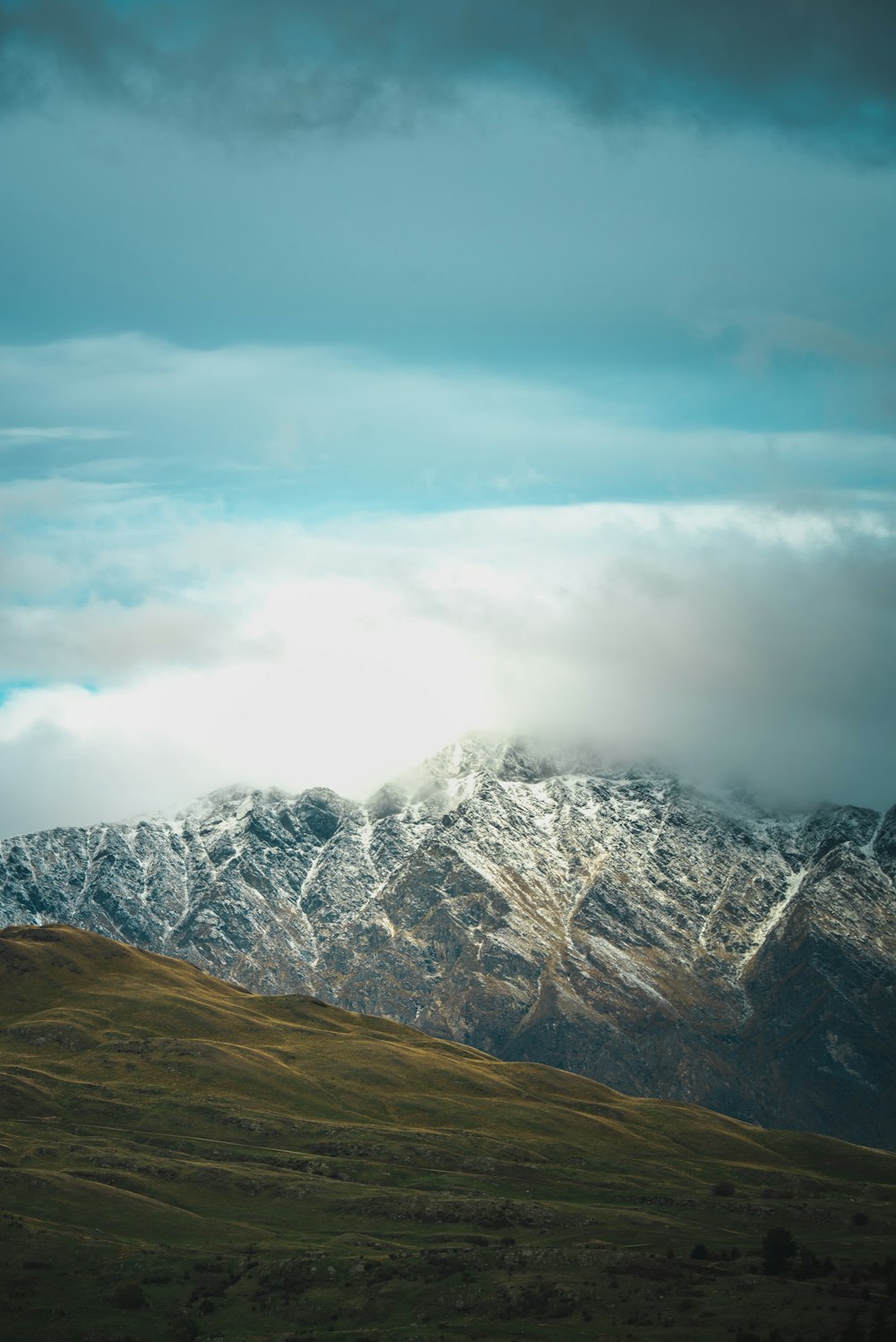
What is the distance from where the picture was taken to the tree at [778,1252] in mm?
161125

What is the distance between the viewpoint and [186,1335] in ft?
474

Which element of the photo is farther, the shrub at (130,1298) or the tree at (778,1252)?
the tree at (778,1252)

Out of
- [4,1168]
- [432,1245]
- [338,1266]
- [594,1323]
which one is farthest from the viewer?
[4,1168]

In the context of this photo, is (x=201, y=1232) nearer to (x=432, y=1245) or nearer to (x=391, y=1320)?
(x=432, y=1245)

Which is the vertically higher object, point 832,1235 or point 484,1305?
point 484,1305

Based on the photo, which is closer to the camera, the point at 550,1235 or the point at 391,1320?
the point at 391,1320

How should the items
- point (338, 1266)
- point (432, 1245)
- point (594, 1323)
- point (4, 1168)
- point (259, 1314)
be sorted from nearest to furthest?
1. point (594, 1323)
2. point (259, 1314)
3. point (338, 1266)
4. point (432, 1245)
5. point (4, 1168)

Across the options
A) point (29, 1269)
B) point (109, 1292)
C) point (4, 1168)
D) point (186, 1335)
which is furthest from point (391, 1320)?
point (4, 1168)

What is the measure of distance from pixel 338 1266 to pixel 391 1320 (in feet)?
61.0

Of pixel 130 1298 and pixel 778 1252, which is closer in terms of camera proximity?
pixel 130 1298

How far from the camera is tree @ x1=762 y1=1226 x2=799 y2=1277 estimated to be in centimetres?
16112

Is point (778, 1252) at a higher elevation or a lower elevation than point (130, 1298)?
lower

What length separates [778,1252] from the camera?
16412 cm

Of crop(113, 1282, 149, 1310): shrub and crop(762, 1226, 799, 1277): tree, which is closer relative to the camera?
crop(113, 1282, 149, 1310): shrub
